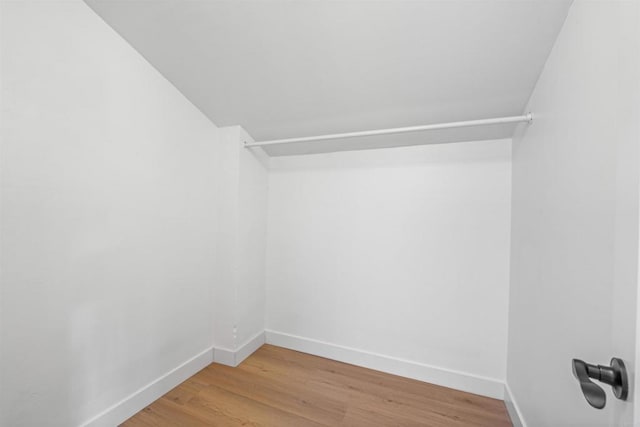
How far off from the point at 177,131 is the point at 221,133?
1.28ft

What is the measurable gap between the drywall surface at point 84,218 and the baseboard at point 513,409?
2192 mm

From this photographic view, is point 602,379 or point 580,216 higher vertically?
point 580,216

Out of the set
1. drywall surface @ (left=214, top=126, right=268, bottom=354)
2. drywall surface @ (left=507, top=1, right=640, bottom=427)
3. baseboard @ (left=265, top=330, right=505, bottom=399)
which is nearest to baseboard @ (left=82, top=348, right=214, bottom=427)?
drywall surface @ (left=214, top=126, right=268, bottom=354)

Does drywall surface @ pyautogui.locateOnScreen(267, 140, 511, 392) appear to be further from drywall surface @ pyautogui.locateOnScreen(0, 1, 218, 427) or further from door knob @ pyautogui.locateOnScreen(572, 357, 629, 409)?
door knob @ pyautogui.locateOnScreen(572, 357, 629, 409)

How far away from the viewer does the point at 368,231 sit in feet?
7.01

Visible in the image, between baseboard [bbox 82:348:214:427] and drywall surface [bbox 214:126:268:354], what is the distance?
0.60ft

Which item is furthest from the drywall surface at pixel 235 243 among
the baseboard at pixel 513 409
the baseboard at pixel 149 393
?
the baseboard at pixel 513 409

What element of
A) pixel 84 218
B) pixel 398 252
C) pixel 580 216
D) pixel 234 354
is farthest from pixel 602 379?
pixel 234 354

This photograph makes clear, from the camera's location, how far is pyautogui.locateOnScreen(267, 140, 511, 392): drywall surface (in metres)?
1.79

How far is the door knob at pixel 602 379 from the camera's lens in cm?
50

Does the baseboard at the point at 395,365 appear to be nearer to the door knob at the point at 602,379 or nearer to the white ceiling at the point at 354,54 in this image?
the door knob at the point at 602,379

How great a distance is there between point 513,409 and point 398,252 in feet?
3.72

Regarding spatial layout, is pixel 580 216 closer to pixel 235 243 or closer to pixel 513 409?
pixel 513 409

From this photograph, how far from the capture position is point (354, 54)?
138cm
